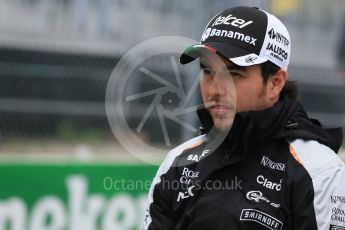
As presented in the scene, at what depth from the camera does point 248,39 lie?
98.8 inches

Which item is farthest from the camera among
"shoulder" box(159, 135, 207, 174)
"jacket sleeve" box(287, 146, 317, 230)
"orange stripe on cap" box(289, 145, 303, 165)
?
"shoulder" box(159, 135, 207, 174)

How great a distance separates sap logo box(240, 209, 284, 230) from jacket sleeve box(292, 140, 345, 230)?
0.06m

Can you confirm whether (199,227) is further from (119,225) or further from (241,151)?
(119,225)

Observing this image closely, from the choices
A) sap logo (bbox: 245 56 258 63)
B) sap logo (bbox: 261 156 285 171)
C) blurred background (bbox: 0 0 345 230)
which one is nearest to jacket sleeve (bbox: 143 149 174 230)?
sap logo (bbox: 261 156 285 171)

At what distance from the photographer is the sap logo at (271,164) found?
243 cm

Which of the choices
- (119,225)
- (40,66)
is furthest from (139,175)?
(40,66)

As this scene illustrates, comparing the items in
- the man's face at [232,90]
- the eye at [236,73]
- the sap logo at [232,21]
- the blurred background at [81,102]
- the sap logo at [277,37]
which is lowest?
the blurred background at [81,102]

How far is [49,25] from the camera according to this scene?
684cm

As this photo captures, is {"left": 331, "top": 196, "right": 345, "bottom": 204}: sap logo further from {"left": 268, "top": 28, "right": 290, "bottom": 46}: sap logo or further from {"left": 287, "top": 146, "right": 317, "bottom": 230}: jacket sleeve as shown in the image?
{"left": 268, "top": 28, "right": 290, "bottom": 46}: sap logo

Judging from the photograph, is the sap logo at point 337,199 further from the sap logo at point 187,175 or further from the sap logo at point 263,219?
the sap logo at point 187,175

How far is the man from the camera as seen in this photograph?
7.74 ft

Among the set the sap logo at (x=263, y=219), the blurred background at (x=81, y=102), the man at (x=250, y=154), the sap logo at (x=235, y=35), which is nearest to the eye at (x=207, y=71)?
the man at (x=250, y=154)

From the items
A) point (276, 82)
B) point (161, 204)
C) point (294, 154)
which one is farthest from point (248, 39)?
point (161, 204)

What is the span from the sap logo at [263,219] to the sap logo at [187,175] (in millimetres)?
246
